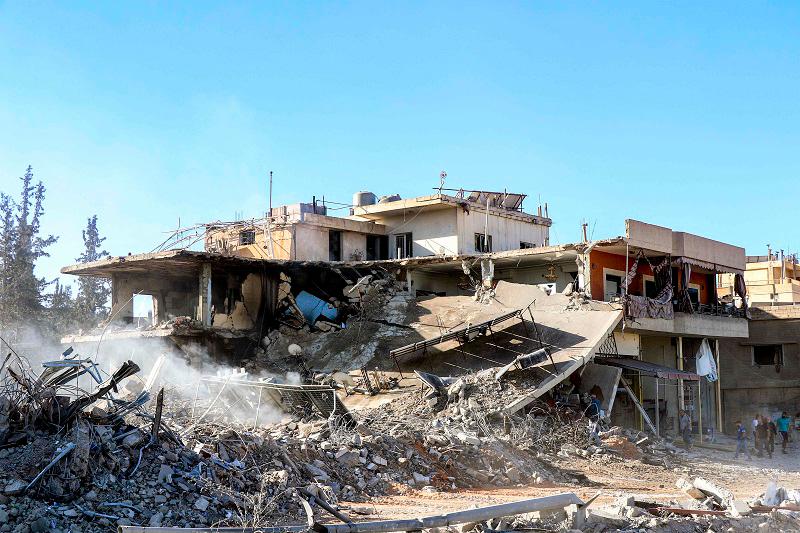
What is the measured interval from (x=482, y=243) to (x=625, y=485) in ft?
60.0

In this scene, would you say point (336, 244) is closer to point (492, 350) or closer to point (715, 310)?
point (492, 350)

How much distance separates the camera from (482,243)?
34188 millimetres

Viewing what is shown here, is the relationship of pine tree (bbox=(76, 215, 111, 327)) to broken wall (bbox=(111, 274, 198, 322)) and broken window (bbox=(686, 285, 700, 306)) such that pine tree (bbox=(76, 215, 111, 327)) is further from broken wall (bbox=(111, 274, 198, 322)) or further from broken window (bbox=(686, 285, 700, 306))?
broken window (bbox=(686, 285, 700, 306))

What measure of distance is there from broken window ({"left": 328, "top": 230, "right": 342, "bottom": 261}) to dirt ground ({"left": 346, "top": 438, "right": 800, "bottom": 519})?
15.9 m

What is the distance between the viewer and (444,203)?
3241cm

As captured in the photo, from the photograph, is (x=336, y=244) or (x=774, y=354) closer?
(x=774, y=354)

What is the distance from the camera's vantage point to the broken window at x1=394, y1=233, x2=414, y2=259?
34250 mm

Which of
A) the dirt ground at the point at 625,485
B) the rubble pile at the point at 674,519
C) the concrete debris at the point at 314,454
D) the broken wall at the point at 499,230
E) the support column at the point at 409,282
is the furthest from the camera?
the broken wall at the point at 499,230

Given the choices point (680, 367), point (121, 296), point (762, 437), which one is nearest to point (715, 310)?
point (680, 367)

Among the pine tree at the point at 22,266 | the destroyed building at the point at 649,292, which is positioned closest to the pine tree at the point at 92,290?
the pine tree at the point at 22,266

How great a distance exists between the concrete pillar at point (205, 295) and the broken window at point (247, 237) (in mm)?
8410

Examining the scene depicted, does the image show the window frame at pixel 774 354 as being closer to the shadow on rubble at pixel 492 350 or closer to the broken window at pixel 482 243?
the broken window at pixel 482 243

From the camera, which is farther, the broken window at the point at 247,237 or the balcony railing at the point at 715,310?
the broken window at the point at 247,237

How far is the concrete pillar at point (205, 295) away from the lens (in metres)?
25.8
